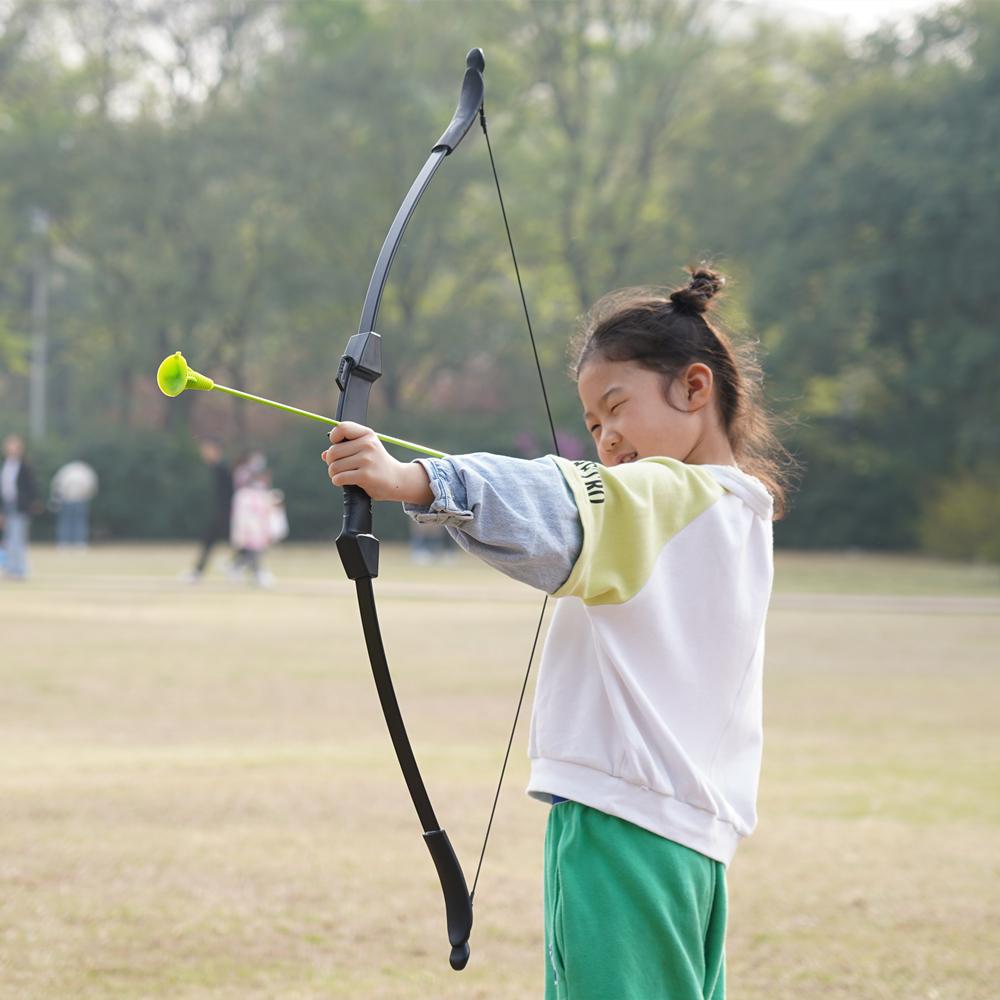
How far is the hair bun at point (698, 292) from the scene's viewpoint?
251cm

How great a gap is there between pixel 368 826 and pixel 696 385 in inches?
142

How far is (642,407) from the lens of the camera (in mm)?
2395

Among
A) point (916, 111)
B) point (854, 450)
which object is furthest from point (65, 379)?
point (916, 111)

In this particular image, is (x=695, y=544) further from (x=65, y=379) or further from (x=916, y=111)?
(x=65, y=379)

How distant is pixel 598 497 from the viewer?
6.64 feet

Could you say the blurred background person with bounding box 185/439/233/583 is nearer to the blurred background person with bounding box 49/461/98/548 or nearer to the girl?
the blurred background person with bounding box 49/461/98/548

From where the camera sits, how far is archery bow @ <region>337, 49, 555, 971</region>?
2.09 metres

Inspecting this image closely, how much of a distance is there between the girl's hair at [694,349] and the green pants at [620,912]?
2.06 feet

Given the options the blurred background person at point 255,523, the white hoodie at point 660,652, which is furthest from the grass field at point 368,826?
the blurred background person at point 255,523

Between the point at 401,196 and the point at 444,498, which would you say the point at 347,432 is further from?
the point at 401,196

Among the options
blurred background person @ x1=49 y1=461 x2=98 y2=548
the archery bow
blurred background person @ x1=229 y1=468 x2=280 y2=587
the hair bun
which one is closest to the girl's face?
the hair bun

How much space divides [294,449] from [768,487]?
36812 millimetres

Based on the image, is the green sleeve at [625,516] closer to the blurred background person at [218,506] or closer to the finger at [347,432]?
the finger at [347,432]

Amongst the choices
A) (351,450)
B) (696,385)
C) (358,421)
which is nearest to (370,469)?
(351,450)
